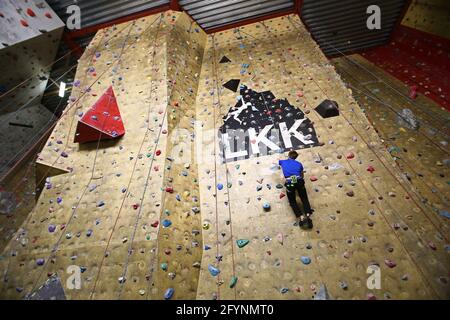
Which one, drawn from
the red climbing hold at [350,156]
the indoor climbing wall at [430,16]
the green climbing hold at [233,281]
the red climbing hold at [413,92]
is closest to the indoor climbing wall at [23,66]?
the green climbing hold at [233,281]

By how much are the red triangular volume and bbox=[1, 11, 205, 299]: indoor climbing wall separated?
15 centimetres

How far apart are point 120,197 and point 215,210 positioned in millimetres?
1331

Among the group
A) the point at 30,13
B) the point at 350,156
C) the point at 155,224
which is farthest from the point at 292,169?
the point at 30,13

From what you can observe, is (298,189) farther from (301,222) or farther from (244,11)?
(244,11)

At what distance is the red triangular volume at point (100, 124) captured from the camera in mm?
3951

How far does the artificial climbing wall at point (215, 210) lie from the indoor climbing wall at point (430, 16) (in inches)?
119

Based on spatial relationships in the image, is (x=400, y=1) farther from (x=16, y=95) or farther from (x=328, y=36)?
(x=16, y=95)

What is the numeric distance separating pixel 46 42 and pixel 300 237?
6.66 metres

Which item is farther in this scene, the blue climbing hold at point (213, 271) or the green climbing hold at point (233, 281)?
the blue climbing hold at point (213, 271)

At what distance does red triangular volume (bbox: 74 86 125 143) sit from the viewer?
3951 mm

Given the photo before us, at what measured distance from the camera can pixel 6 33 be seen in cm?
461

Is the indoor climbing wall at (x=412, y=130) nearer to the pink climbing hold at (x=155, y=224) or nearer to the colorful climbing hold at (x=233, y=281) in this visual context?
the colorful climbing hold at (x=233, y=281)

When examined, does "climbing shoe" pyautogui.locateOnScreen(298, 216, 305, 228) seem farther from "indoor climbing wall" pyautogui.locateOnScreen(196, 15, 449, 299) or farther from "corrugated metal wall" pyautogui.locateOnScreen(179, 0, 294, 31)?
"corrugated metal wall" pyautogui.locateOnScreen(179, 0, 294, 31)

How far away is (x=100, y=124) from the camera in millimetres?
4039
